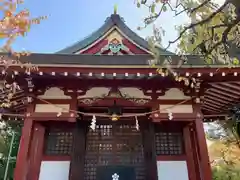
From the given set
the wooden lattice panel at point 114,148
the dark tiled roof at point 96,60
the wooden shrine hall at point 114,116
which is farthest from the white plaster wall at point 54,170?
the dark tiled roof at point 96,60

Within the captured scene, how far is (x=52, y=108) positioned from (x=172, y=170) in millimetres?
3697

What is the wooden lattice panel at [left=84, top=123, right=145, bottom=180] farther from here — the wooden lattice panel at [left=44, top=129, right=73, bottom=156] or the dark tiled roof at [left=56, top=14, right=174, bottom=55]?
the dark tiled roof at [left=56, top=14, right=174, bottom=55]

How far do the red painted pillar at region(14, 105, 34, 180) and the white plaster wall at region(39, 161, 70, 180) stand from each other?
0.73 meters

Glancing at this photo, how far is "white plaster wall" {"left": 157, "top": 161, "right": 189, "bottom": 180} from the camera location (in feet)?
20.0

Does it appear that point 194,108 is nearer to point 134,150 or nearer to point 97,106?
point 134,150

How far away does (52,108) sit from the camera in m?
6.08

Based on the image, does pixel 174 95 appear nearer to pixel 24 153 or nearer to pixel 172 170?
pixel 172 170

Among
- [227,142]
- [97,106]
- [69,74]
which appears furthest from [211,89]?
[227,142]

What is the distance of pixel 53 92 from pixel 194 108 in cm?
391

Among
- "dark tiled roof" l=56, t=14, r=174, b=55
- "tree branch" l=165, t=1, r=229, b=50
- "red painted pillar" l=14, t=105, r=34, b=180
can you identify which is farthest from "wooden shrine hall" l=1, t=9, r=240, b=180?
"tree branch" l=165, t=1, r=229, b=50

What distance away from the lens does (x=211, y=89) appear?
6664 mm

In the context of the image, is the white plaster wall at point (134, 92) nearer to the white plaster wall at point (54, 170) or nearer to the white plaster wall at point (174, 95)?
the white plaster wall at point (174, 95)

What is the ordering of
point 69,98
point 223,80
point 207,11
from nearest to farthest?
point 207,11 → point 223,80 → point 69,98

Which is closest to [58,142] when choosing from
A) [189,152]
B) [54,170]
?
[54,170]
